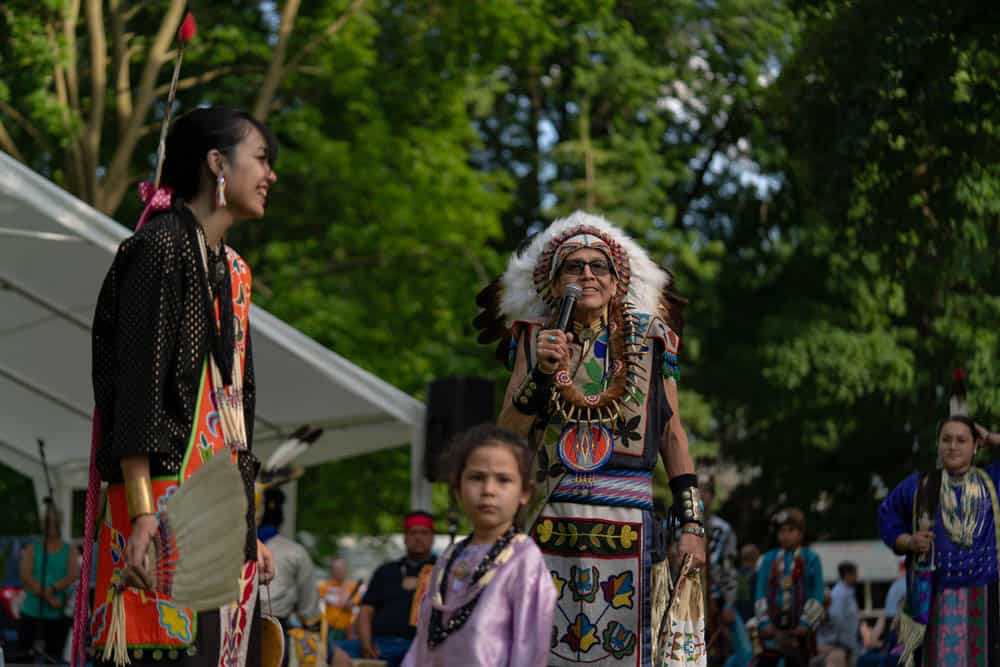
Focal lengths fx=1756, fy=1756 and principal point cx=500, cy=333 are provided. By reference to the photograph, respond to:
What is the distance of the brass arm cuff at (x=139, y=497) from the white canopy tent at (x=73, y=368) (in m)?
6.19

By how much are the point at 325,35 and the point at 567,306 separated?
14.7 metres

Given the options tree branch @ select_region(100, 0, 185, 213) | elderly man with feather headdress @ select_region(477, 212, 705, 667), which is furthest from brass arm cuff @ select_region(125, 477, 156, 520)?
tree branch @ select_region(100, 0, 185, 213)

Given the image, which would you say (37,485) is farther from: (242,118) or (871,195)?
(242,118)

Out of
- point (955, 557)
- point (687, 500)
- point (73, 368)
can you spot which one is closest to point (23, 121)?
point (73, 368)

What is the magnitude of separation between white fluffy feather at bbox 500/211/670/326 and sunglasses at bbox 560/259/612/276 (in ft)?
0.58

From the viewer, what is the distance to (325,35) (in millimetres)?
19531

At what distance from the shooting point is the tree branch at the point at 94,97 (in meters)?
17.5

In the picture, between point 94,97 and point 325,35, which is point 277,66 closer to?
point 325,35

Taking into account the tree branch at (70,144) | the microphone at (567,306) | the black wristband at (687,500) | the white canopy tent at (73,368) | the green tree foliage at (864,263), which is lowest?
the black wristband at (687,500)

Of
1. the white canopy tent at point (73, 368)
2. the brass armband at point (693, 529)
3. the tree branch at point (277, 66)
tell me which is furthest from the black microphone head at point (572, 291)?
the tree branch at point (277, 66)

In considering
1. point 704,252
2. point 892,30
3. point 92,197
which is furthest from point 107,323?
point 704,252

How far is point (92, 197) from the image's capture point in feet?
57.4

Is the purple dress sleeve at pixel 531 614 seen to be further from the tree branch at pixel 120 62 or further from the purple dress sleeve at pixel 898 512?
the tree branch at pixel 120 62

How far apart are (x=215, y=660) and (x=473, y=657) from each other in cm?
61
